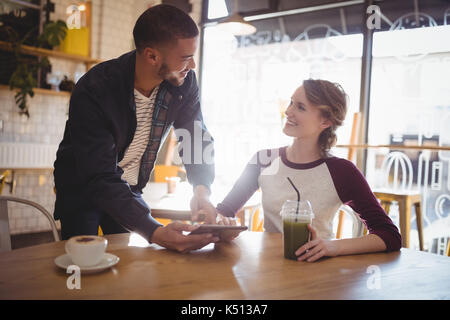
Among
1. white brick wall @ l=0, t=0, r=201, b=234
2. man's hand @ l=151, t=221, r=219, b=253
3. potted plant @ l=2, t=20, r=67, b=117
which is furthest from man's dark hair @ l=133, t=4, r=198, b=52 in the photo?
white brick wall @ l=0, t=0, r=201, b=234

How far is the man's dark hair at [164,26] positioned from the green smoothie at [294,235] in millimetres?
819

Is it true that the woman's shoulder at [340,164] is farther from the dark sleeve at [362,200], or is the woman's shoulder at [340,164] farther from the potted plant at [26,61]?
the potted plant at [26,61]

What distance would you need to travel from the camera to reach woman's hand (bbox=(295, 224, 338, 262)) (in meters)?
1.17

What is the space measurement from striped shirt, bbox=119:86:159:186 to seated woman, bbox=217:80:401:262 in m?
0.41

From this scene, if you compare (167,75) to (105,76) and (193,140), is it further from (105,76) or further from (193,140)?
(193,140)

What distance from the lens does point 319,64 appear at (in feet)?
14.8

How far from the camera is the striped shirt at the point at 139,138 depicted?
1.68 m

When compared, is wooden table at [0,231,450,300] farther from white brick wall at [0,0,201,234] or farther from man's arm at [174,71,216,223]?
white brick wall at [0,0,201,234]

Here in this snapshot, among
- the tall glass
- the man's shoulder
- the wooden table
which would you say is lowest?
the wooden table

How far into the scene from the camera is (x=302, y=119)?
1.81m

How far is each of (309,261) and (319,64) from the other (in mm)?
3696
